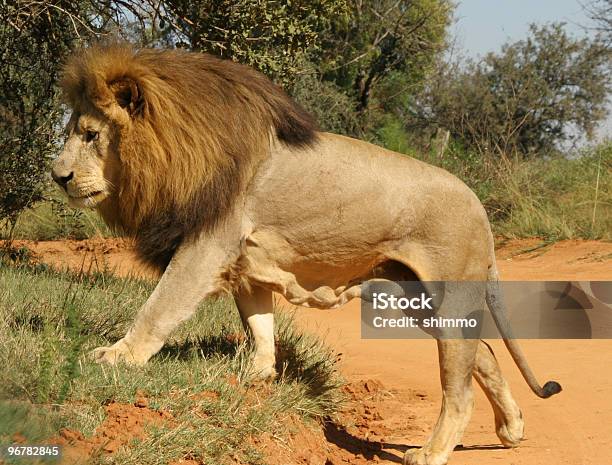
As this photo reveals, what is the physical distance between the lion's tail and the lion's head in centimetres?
157

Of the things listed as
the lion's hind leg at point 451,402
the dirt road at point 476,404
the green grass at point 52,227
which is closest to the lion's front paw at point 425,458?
the lion's hind leg at point 451,402

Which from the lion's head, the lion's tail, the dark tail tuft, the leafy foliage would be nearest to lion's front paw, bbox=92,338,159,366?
the lion's head

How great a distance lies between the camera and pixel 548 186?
14.9m

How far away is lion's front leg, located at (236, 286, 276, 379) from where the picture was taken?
5383mm

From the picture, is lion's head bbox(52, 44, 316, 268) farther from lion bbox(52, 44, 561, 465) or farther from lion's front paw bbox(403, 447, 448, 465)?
lion's front paw bbox(403, 447, 448, 465)

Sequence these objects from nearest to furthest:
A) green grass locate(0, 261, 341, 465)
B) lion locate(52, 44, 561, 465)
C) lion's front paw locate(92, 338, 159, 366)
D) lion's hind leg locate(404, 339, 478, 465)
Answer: green grass locate(0, 261, 341, 465) → lion's front paw locate(92, 338, 159, 366) → lion locate(52, 44, 561, 465) → lion's hind leg locate(404, 339, 478, 465)

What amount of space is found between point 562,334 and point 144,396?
5321 mm

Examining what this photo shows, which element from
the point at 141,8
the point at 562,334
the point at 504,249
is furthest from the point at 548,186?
the point at 141,8

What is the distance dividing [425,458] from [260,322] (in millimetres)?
1196

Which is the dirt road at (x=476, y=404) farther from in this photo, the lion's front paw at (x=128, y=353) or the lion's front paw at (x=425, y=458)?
the lion's front paw at (x=128, y=353)

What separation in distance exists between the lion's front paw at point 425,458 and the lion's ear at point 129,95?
90.1 inches

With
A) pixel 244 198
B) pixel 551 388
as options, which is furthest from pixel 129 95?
pixel 551 388

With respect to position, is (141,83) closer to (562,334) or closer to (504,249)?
(562,334)

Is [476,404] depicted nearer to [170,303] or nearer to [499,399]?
[499,399]
